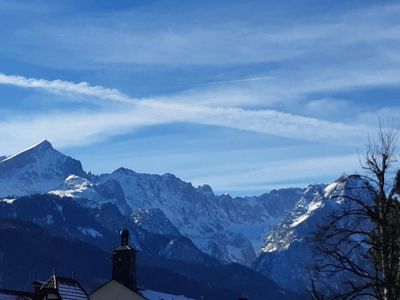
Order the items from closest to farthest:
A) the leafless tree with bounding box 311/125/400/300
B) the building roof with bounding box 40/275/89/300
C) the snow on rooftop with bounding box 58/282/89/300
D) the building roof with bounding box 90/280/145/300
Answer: the leafless tree with bounding box 311/125/400/300 < the building roof with bounding box 40/275/89/300 < the snow on rooftop with bounding box 58/282/89/300 < the building roof with bounding box 90/280/145/300

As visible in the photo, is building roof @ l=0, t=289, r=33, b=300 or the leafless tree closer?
the leafless tree

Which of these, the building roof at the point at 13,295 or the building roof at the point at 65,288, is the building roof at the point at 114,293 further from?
the building roof at the point at 65,288

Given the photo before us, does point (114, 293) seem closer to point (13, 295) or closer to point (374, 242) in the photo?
point (13, 295)

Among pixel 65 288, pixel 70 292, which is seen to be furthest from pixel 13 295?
pixel 70 292

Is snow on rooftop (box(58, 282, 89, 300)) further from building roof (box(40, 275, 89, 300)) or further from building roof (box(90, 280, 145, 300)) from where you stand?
building roof (box(90, 280, 145, 300))

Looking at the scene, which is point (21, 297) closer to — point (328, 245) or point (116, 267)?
point (116, 267)

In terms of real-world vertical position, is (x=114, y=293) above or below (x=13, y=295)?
above

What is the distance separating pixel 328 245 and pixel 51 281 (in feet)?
121

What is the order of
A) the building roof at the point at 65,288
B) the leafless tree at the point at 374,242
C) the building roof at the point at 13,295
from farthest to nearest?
the building roof at the point at 13,295, the building roof at the point at 65,288, the leafless tree at the point at 374,242

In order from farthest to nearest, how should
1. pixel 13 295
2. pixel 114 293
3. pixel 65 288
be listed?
pixel 114 293
pixel 13 295
pixel 65 288

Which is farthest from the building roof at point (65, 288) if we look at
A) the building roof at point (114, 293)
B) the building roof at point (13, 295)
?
the building roof at point (114, 293)

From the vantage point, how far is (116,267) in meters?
102

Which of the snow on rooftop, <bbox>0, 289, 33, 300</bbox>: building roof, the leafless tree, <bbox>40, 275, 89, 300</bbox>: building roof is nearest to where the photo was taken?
the leafless tree

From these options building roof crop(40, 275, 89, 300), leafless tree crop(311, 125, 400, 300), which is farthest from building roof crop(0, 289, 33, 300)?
leafless tree crop(311, 125, 400, 300)
